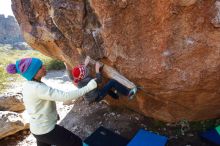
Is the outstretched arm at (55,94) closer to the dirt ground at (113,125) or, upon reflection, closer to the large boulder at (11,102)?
the dirt ground at (113,125)

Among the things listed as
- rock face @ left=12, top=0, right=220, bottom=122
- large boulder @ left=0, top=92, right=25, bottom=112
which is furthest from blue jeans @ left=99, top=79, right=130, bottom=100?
large boulder @ left=0, top=92, right=25, bottom=112

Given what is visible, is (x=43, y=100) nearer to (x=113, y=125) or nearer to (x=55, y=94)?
(x=55, y=94)

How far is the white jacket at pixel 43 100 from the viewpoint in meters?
4.62

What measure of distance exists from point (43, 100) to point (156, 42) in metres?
2.20

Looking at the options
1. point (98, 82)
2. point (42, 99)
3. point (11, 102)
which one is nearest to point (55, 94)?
point (42, 99)

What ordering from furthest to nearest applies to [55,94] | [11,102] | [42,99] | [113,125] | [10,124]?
1. [11,102]
2. [10,124]
3. [113,125]
4. [42,99]
5. [55,94]

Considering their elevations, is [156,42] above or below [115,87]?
above

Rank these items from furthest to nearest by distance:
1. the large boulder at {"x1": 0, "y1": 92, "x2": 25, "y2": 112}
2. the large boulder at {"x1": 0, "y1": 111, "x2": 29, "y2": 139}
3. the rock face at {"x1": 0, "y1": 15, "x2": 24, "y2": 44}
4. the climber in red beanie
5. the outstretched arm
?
the rock face at {"x1": 0, "y1": 15, "x2": 24, "y2": 44} < the large boulder at {"x1": 0, "y1": 92, "x2": 25, "y2": 112} < the large boulder at {"x1": 0, "y1": 111, "x2": 29, "y2": 139} < the climber in red beanie < the outstretched arm

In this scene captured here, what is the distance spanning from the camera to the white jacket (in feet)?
15.1

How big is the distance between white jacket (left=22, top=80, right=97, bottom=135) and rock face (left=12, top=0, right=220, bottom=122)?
1270 mm

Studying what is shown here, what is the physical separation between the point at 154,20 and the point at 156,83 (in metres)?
1.26

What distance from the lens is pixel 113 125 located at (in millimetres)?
7328

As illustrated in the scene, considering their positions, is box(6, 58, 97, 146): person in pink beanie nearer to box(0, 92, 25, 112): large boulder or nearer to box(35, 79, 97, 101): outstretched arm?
box(35, 79, 97, 101): outstretched arm

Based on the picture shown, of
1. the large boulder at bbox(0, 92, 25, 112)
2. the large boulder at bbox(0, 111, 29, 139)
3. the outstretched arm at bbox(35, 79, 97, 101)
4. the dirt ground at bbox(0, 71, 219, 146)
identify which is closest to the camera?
the outstretched arm at bbox(35, 79, 97, 101)
